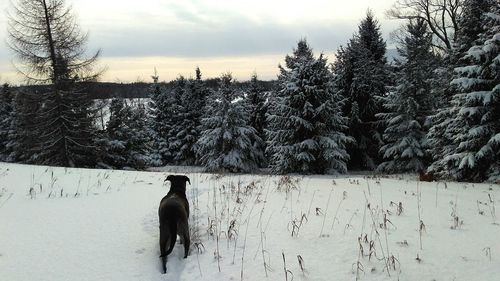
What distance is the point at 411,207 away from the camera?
7066 mm

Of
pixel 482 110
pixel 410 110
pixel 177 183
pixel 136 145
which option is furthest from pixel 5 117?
pixel 482 110

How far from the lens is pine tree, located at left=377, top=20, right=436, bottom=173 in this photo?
27.9 metres

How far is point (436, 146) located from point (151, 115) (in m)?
40.7

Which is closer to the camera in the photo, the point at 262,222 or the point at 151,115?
the point at 262,222

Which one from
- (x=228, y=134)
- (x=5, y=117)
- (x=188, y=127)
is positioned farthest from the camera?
(x=5, y=117)

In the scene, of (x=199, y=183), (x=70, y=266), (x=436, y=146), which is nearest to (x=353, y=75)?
(x=436, y=146)

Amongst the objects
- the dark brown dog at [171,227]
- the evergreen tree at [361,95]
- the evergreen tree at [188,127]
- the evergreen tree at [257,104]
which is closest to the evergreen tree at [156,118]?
the evergreen tree at [188,127]

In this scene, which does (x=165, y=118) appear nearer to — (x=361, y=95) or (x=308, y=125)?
(x=361, y=95)

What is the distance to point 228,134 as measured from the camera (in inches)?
1283

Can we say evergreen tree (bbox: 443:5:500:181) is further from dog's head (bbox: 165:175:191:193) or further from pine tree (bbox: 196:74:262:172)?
pine tree (bbox: 196:74:262:172)

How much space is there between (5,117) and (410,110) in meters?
44.4

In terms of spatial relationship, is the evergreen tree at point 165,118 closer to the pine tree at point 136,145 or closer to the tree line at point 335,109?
the tree line at point 335,109

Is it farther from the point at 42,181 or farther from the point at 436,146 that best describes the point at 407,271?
the point at 436,146

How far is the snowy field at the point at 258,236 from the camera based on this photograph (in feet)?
15.0
